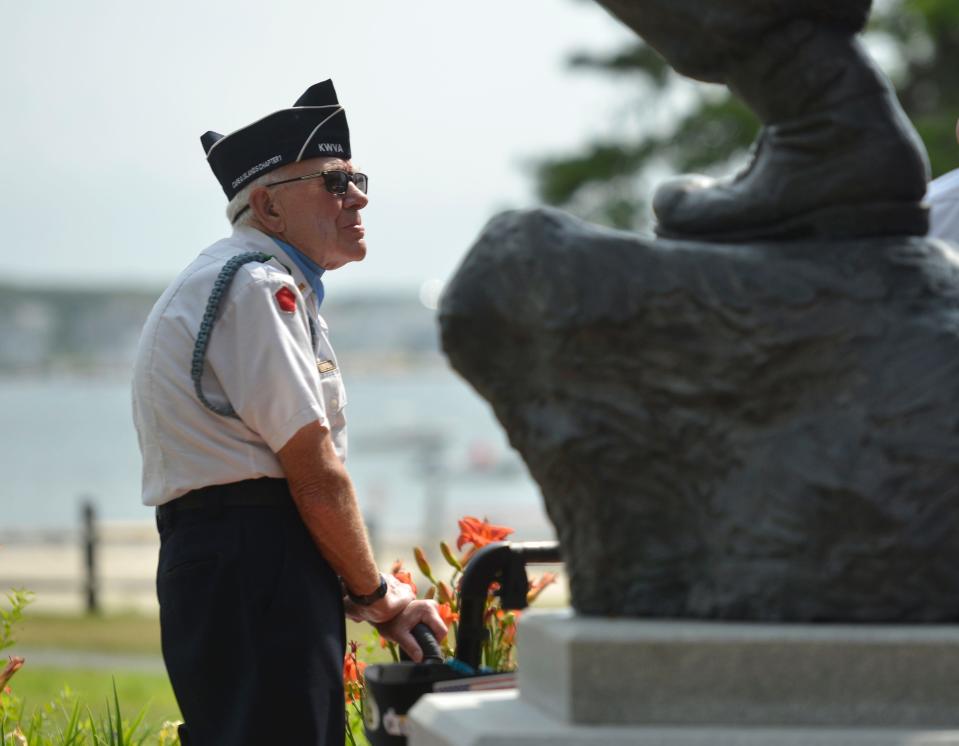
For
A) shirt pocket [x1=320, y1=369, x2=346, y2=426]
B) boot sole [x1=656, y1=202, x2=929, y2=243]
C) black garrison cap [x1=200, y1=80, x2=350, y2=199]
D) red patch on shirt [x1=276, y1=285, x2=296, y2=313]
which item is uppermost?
black garrison cap [x1=200, y1=80, x2=350, y2=199]

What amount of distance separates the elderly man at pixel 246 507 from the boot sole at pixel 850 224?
1108 mm

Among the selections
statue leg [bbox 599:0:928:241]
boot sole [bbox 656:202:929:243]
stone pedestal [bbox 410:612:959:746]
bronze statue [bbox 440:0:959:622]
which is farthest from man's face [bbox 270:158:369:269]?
stone pedestal [bbox 410:612:959:746]

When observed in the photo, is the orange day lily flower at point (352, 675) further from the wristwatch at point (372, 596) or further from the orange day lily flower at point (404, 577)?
→ the wristwatch at point (372, 596)

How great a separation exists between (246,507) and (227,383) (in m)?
0.28

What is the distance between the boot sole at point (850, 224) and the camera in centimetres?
294

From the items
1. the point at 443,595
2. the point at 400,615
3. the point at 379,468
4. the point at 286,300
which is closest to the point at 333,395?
the point at 286,300

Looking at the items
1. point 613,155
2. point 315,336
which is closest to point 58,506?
point 613,155

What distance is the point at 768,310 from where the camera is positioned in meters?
2.82

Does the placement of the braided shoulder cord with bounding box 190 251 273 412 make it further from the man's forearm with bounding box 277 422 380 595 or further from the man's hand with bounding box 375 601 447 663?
the man's hand with bounding box 375 601 447 663

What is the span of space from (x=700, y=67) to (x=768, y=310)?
55 centimetres

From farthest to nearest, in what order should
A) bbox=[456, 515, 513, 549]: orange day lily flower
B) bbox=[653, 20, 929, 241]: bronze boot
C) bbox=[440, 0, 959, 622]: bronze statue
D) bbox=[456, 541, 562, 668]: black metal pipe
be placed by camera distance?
bbox=[456, 515, 513, 549]: orange day lily flower → bbox=[456, 541, 562, 668]: black metal pipe → bbox=[653, 20, 929, 241]: bronze boot → bbox=[440, 0, 959, 622]: bronze statue

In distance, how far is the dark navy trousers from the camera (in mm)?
3537

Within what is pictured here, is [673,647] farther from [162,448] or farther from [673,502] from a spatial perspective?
[162,448]

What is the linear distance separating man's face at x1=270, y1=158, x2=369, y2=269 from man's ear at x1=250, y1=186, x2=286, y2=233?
0.01 meters
